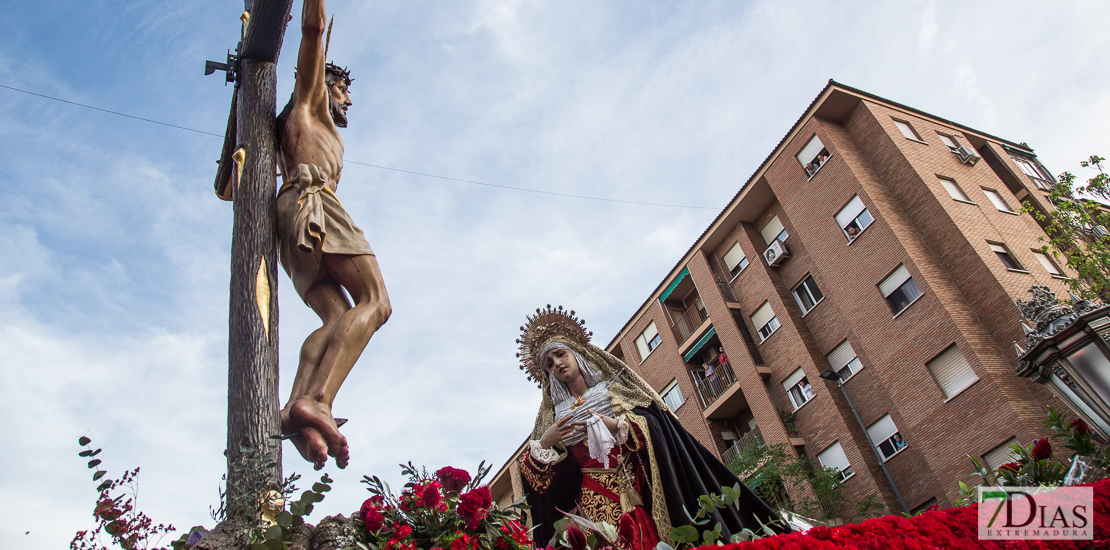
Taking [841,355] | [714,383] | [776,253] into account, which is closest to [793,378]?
[841,355]

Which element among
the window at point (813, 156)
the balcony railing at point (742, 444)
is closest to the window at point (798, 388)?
the balcony railing at point (742, 444)

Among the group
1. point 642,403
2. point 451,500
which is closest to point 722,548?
point 451,500

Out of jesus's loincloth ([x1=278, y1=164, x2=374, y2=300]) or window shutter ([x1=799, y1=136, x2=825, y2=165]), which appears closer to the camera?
jesus's loincloth ([x1=278, y1=164, x2=374, y2=300])

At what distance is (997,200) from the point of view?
23.6 meters

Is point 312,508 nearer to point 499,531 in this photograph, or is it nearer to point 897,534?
point 499,531

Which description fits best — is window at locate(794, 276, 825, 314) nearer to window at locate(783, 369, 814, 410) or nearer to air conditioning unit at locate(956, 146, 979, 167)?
window at locate(783, 369, 814, 410)

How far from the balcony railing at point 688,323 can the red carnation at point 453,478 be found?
2668cm

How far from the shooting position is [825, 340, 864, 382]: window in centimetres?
2205

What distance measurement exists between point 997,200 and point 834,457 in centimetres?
1054

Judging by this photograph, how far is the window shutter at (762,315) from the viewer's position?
25.5m

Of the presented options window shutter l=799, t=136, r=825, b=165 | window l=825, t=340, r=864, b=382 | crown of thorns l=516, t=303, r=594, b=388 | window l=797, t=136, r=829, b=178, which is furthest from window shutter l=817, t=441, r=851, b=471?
crown of thorns l=516, t=303, r=594, b=388

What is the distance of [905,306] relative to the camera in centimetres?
2033

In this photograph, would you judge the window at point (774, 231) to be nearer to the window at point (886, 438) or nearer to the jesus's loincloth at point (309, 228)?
the window at point (886, 438)

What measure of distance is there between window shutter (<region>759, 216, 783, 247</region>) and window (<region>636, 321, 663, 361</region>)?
629 centimetres
